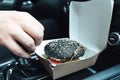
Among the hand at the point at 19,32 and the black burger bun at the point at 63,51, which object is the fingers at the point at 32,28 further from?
the black burger bun at the point at 63,51

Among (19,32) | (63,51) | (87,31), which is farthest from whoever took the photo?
(87,31)

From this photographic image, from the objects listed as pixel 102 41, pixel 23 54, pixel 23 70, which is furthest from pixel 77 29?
pixel 23 54

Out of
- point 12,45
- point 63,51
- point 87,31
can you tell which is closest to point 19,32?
point 12,45

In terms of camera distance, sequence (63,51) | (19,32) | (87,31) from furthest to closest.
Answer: (87,31)
(63,51)
(19,32)

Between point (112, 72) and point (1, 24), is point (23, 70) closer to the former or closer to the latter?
point (112, 72)

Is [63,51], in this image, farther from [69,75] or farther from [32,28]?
[32,28]

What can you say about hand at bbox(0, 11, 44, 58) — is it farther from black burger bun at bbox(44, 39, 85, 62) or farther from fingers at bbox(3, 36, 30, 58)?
black burger bun at bbox(44, 39, 85, 62)

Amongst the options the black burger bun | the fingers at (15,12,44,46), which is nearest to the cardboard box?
the black burger bun

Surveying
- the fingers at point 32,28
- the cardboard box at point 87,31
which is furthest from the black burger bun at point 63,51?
the fingers at point 32,28
